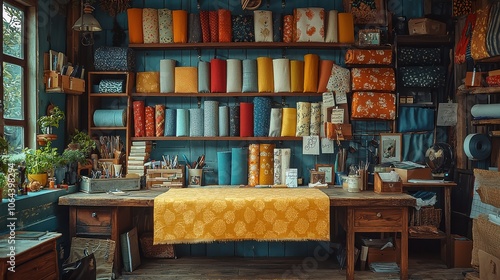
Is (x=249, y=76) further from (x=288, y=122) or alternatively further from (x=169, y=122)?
(x=169, y=122)

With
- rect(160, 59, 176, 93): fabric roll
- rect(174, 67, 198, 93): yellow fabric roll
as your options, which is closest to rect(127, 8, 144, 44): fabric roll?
rect(160, 59, 176, 93): fabric roll

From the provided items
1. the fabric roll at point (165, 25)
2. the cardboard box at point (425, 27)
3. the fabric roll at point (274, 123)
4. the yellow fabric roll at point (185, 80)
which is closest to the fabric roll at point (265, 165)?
the fabric roll at point (274, 123)

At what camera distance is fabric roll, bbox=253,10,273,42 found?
589 centimetres

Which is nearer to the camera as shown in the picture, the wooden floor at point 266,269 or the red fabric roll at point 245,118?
the wooden floor at point 266,269

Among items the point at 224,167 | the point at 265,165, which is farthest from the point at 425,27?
the point at 224,167

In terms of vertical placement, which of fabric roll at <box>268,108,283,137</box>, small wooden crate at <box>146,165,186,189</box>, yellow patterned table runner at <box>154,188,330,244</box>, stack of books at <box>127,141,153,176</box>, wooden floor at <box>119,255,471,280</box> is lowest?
wooden floor at <box>119,255,471,280</box>

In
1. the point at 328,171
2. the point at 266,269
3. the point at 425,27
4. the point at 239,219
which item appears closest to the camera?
the point at 239,219

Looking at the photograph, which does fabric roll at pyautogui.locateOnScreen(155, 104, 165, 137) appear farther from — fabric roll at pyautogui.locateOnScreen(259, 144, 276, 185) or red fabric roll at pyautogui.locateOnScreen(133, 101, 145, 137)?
fabric roll at pyautogui.locateOnScreen(259, 144, 276, 185)

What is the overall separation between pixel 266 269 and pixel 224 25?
2.88 meters

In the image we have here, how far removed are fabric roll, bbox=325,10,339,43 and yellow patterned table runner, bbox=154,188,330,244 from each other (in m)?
2.03

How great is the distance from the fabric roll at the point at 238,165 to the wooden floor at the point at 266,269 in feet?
3.16

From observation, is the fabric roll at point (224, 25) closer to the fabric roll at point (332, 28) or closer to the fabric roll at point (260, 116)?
the fabric roll at point (260, 116)

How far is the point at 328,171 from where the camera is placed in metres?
6.00

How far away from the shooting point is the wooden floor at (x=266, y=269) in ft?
17.4
